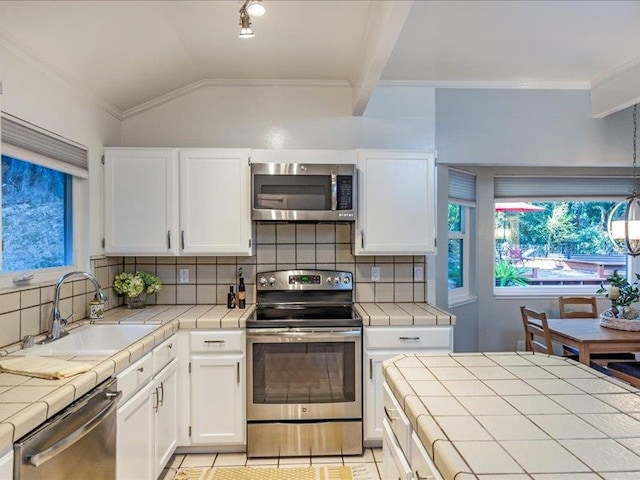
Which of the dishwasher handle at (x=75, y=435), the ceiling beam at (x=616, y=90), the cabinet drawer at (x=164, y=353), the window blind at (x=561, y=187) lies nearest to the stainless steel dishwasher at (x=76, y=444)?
the dishwasher handle at (x=75, y=435)

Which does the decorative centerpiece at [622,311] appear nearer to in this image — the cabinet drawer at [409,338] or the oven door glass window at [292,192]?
the cabinet drawer at [409,338]

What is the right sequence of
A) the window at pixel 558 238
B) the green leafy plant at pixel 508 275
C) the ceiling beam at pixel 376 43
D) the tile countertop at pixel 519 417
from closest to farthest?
the tile countertop at pixel 519 417 → the ceiling beam at pixel 376 43 → the window at pixel 558 238 → the green leafy plant at pixel 508 275

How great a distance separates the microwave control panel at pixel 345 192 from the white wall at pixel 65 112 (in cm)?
159

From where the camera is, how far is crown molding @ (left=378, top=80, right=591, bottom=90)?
10.5ft

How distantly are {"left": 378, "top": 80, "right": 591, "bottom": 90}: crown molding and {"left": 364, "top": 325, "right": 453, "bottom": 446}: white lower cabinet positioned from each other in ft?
5.96

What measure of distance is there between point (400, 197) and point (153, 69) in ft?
5.88

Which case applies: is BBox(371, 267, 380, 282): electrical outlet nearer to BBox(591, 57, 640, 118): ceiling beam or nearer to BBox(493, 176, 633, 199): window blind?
BBox(493, 176, 633, 199): window blind

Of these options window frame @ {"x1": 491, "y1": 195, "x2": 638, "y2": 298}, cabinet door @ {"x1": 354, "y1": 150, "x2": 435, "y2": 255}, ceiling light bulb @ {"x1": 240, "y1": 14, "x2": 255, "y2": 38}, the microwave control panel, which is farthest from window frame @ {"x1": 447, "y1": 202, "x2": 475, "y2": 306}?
ceiling light bulb @ {"x1": 240, "y1": 14, "x2": 255, "y2": 38}

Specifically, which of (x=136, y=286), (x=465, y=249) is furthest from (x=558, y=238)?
(x=136, y=286)

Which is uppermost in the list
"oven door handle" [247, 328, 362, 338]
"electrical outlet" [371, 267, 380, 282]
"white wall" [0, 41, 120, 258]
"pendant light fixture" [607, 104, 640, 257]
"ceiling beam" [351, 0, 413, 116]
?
"ceiling beam" [351, 0, 413, 116]

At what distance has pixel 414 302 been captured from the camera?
3.19m

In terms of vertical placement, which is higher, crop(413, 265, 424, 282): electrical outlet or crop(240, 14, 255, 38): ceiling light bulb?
crop(240, 14, 255, 38): ceiling light bulb

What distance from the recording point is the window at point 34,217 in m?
2.09

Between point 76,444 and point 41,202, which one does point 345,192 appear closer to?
point 41,202
